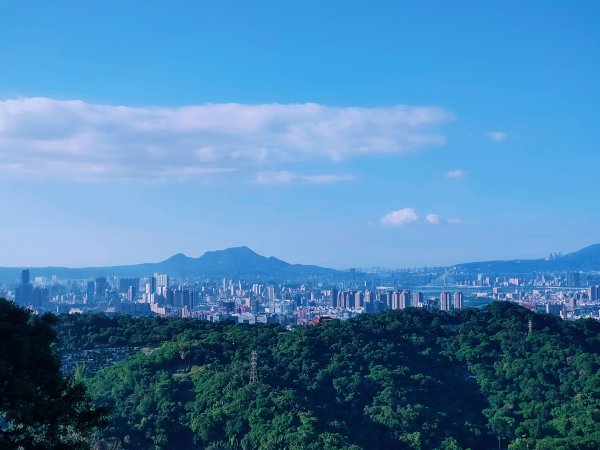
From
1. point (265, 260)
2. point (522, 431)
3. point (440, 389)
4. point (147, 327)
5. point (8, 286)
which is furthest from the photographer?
point (265, 260)

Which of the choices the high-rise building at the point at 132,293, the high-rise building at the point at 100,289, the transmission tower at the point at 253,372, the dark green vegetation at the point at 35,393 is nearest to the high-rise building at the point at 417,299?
the high-rise building at the point at 132,293

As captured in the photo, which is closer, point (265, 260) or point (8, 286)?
point (8, 286)

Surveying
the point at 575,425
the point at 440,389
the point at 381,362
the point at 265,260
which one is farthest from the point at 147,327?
the point at 265,260

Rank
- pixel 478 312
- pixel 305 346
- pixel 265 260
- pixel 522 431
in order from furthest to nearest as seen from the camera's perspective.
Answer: pixel 265 260
pixel 478 312
pixel 305 346
pixel 522 431

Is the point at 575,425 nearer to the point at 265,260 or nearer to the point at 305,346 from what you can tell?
Result: the point at 305,346

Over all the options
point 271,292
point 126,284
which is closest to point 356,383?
point 271,292

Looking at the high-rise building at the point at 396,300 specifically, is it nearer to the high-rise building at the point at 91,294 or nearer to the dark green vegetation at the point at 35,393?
the high-rise building at the point at 91,294
